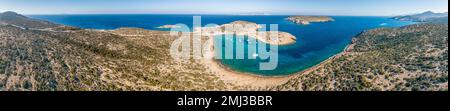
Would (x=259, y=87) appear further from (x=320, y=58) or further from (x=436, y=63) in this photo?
(x=320, y=58)

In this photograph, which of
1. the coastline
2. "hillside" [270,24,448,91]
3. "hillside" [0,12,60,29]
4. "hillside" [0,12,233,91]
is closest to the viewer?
"hillside" [270,24,448,91]

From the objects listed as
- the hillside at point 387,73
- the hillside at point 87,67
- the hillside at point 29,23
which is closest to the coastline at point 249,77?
the hillside at point 87,67

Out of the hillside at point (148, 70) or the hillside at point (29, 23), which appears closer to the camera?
the hillside at point (148, 70)

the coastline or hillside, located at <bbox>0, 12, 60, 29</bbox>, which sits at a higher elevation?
hillside, located at <bbox>0, 12, 60, 29</bbox>

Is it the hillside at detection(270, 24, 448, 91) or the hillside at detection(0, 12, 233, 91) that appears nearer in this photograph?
the hillside at detection(270, 24, 448, 91)

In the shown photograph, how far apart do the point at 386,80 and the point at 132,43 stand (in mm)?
56469

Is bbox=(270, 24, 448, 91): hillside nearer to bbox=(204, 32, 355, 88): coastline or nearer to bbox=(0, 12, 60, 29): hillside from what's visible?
bbox=(204, 32, 355, 88): coastline

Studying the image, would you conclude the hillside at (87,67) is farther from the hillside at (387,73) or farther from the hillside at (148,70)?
the hillside at (387,73)

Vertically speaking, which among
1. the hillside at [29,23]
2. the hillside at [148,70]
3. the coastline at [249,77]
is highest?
the hillside at [29,23]

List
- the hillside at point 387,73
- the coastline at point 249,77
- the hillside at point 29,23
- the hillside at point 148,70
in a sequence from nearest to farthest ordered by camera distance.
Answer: the hillside at point 387,73 → the hillside at point 148,70 → the coastline at point 249,77 → the hillside at point 29,23

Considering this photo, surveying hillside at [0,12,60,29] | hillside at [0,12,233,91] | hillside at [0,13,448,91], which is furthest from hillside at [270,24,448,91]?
hillside at [0,12,60,29]

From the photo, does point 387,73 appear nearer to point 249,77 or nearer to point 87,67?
point 249,77

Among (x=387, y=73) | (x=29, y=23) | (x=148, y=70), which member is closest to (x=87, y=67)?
(x=148, y=70)
